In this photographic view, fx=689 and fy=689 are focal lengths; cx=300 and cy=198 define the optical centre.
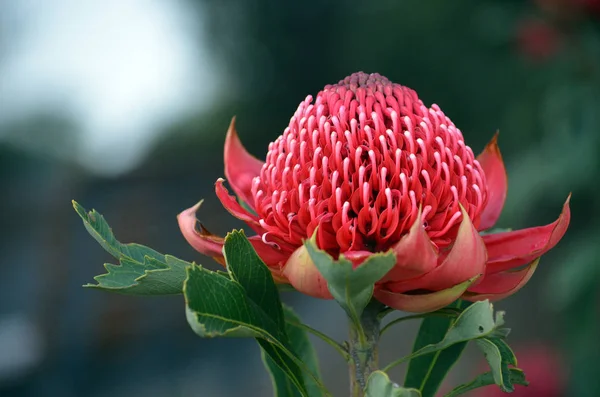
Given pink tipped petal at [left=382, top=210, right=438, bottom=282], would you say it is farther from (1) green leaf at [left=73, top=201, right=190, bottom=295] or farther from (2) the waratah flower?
(1) green leaf at [left=73, top=201, right=190, bottom=295]

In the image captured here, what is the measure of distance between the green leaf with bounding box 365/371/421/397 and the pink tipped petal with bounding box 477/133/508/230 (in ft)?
1.70

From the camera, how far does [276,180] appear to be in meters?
1.50

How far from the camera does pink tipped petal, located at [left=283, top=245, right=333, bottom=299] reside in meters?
1.23

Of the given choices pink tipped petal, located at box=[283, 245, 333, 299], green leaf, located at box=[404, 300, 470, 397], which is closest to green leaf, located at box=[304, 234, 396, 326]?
pink tipped petal, located at box=[283, 245, 333, 299]

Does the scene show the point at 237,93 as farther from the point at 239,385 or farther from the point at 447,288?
the point at 447,288

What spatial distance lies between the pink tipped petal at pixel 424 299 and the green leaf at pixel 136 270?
395 millimetres

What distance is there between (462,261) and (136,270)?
24.9 inches

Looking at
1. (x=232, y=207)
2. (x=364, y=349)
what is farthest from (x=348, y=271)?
(x=232, y=207)

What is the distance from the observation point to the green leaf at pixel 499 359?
1.21 metres

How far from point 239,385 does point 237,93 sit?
8.98 metres

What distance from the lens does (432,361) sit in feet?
5.37

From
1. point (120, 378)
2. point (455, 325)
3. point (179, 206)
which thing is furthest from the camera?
point (179, 206)

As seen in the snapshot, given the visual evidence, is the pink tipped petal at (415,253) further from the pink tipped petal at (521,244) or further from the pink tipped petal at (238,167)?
the pink tipped petal at (238,167)

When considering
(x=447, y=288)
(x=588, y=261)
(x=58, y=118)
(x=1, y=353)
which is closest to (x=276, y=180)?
(x=447, y=288)
